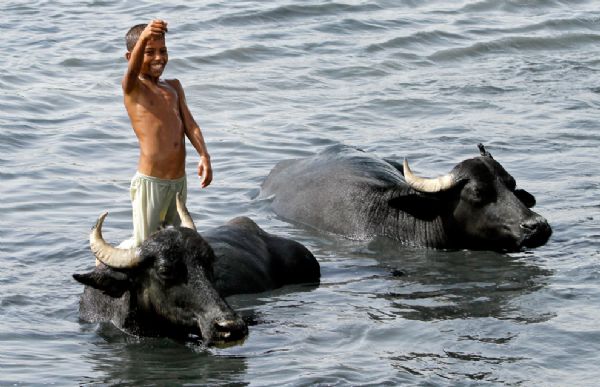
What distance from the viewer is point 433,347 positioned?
9.03 meters

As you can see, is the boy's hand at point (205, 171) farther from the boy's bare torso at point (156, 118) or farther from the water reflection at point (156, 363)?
the water reflection at point (156, 363)

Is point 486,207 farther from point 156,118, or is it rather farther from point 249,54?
point 249,54

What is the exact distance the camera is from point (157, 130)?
30.5 feet

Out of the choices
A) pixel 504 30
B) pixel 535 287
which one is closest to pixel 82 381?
pixel 535 287

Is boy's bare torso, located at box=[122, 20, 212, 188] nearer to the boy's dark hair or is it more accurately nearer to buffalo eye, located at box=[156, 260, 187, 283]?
the boy's dark hair

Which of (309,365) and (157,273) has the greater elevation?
(157,273)

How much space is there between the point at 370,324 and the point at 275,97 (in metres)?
8.35

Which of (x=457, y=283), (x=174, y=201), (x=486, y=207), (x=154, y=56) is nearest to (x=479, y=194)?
(x=486, y=207)

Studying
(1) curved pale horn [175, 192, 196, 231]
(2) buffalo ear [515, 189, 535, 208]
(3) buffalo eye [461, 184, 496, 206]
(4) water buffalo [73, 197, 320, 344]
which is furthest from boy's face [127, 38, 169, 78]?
(2) buffalo ear [515, 189, 535, 208]

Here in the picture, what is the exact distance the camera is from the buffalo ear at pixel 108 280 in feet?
28.8

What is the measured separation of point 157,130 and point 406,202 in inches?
140

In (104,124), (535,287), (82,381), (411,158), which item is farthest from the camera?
(104,124)

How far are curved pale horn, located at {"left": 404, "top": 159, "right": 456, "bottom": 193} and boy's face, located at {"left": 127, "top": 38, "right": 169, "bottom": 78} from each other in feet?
10.7

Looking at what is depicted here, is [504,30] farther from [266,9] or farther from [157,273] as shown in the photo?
[157,273]
